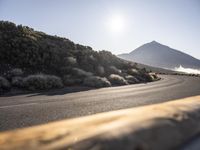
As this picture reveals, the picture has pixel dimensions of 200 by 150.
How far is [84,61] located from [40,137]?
2778cm

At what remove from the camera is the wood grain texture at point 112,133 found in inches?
54.6

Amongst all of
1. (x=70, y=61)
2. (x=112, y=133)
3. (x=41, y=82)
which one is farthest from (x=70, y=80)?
(x=112, y=133)

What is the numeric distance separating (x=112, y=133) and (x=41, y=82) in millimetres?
17361

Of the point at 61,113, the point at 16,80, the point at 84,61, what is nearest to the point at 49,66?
the point at 84,61

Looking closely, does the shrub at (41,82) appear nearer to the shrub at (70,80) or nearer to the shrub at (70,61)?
the shrub at (70,80)

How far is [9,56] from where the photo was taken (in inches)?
947

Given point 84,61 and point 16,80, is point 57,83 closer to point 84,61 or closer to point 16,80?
point 16,80

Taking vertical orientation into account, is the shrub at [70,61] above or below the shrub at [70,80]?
above

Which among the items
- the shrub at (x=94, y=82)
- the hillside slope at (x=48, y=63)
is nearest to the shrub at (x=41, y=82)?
the hillside slope at (x=48, y=63)

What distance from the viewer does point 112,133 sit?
4.76 ft

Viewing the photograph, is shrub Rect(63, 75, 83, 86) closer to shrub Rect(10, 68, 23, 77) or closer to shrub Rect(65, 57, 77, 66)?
shrub Rect(10, 68, 23, 77)

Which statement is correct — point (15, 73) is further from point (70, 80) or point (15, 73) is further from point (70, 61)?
point (70, 61)

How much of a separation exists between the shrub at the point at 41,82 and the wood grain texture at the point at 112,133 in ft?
52.3

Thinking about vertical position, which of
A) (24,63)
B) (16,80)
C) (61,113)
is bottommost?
(61,113)
